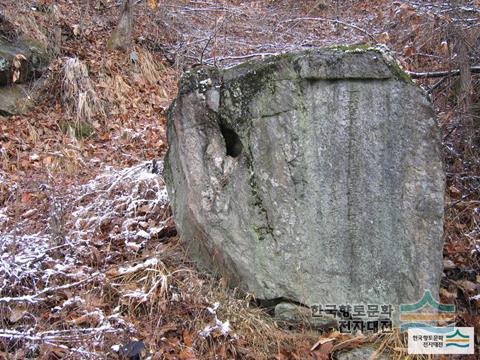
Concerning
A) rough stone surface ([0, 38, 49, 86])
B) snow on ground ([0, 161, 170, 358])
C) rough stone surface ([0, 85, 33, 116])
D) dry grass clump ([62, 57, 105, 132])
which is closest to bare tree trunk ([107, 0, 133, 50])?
dry grass clump ([62, 57, 105, 132])

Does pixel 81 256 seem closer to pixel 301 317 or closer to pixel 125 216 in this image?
pixel 125 216

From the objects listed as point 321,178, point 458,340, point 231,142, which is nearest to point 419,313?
point 458,340

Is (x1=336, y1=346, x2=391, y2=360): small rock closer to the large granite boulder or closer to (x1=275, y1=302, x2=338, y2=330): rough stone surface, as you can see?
(x1=275, y1=302, x2=338, y2=330): rough stone surface

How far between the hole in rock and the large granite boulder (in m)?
0.04

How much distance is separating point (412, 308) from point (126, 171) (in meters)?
3.07

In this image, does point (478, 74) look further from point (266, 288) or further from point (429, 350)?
point (266, 288)

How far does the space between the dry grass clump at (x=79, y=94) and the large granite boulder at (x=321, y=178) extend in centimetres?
367

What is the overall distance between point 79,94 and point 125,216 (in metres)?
3.20

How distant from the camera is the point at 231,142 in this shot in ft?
10.7

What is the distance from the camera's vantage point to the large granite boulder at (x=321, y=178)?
9.73 ft

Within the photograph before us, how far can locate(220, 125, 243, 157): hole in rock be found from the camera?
3.22 meters

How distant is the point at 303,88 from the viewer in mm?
3053

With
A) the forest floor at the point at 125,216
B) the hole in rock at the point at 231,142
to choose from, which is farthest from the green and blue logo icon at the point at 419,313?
the hole in rock at the point at 231,142

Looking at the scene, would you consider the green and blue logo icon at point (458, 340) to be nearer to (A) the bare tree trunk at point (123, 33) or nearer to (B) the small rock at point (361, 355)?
(B) the small rock at point (361, 355)
